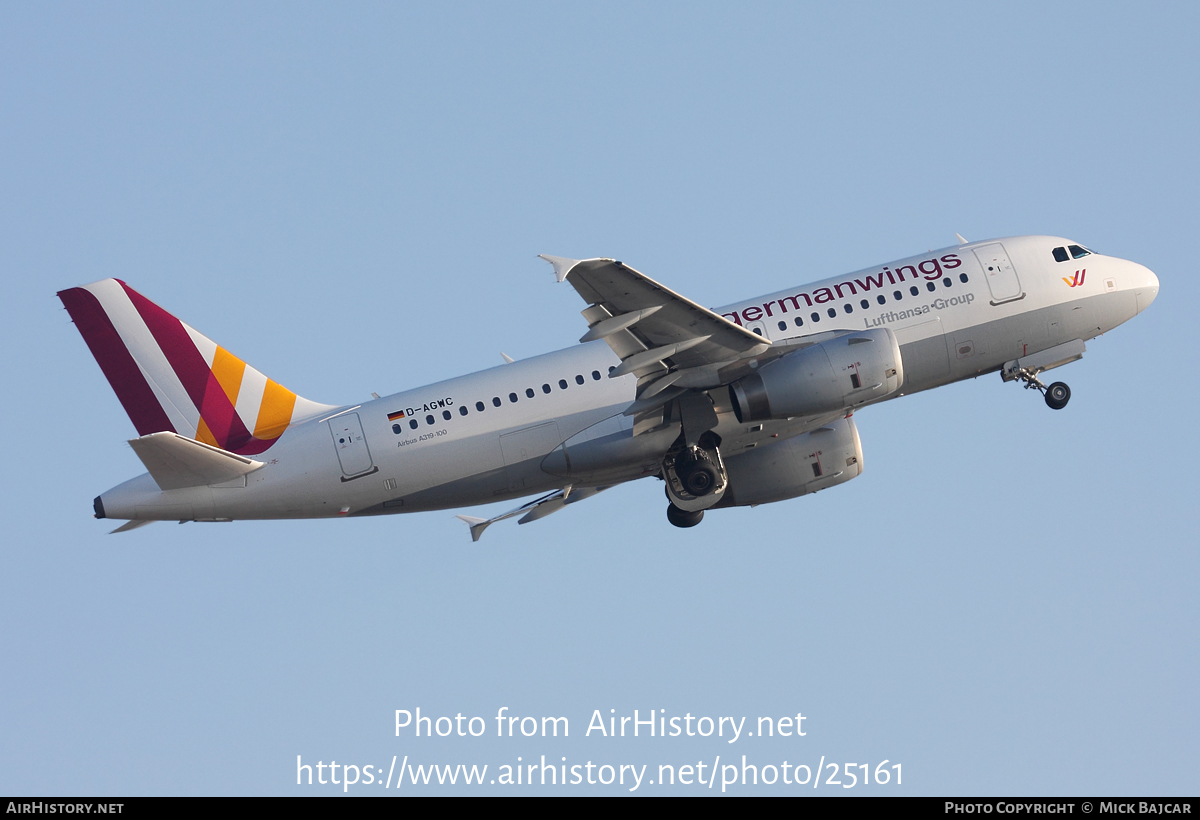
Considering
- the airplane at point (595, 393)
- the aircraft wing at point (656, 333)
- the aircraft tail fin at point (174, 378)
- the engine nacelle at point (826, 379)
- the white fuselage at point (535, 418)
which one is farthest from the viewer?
the aircraft tail fin at point (174, 378)

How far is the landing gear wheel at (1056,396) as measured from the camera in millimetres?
37031

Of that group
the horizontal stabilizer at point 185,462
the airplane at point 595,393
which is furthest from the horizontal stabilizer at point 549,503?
the horizontal stabilizer at point 185,462

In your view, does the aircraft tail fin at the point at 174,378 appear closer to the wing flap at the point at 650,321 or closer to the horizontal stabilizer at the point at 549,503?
the horizontal stabilizer at the point at 549,503

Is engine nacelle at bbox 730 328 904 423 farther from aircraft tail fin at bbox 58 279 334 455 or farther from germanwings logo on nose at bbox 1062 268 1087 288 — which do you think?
aircraft tail fin at bbox 58 279 334 455

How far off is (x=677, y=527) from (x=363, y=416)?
1037 cm

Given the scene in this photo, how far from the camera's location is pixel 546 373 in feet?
Result: 114

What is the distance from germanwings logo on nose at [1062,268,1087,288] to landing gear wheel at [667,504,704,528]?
1238 cm

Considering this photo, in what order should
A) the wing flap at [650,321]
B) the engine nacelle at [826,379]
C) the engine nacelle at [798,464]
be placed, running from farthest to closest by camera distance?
the engine nacelle at [798,464]
the engine nacelle at [826,379]
the wing flap at [650,321]

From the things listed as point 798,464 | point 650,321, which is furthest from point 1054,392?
point 650,321

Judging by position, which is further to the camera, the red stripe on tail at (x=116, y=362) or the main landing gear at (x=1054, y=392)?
the main landing gear at (x=1054, y=392)

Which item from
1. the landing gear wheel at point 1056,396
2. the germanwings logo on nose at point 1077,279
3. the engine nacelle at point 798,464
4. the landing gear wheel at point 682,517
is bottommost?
the landing gear wheel at point 682,517

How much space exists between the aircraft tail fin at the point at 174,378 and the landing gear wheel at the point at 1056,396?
66.6 ft

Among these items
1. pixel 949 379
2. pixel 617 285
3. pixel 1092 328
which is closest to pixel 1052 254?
pixel 1092 328

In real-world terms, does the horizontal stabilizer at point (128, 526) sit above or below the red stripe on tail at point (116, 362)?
below
